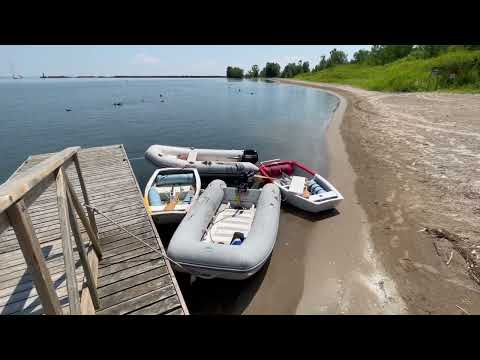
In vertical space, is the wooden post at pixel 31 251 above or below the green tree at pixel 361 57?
below

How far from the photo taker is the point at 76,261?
491 centimetres

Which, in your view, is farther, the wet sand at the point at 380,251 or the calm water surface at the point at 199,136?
the calm water surface at the point at 199,136

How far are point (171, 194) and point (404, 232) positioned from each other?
8.01 metres

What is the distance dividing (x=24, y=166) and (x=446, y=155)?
19.5m

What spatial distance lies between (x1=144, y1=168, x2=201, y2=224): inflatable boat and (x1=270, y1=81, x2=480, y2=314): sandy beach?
434 cm

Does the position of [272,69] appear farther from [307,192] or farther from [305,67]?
[307,192]

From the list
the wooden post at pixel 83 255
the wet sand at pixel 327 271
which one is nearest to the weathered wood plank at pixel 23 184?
the wooden post at pixel 83 255

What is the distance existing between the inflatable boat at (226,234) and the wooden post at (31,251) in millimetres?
2759

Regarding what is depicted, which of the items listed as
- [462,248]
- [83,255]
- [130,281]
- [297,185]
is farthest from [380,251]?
[83,255]

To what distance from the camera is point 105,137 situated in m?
24.5

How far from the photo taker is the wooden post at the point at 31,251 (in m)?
1.89

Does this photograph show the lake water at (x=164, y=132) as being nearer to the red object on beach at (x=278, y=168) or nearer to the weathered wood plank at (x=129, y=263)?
the red object on beach at (x=278, y=168)
